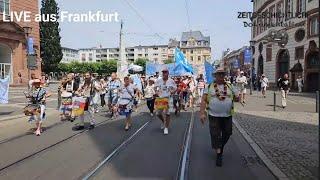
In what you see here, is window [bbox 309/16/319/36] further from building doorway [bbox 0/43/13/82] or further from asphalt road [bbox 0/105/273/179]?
asphalt road [bbox 0/105/273/179]

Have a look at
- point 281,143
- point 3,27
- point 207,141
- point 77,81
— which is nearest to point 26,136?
point 77,81

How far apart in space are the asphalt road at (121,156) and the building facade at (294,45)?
2688cm

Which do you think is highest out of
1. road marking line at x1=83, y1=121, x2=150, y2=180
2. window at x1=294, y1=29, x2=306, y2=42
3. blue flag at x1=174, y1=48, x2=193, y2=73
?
window at x1=294, y1=29, x2=306, y2=42

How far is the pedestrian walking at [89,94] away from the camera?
13594 mm

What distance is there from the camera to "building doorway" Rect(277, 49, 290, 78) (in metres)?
50.6

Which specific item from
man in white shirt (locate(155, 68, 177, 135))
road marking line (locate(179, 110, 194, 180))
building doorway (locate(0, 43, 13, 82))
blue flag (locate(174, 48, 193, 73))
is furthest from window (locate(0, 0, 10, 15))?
road marking line (locate(179, 110, 194, 180))

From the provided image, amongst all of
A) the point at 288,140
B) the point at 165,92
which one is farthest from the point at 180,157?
the point at 165,92

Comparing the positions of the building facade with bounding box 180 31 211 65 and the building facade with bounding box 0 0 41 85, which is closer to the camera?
the building facade with bounding box 0 0 41 85

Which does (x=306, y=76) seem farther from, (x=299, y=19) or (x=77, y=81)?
(x=77, y=81)

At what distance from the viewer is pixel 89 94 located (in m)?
13.7

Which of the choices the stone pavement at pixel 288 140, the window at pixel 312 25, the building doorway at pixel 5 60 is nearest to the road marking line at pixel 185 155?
the stone pavement at pixel 288 140

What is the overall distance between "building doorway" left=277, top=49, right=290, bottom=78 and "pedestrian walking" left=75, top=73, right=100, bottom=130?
39.7m

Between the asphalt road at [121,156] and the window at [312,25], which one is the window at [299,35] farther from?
the asphalt road at [121,156]

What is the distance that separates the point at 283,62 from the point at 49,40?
1563 inches
